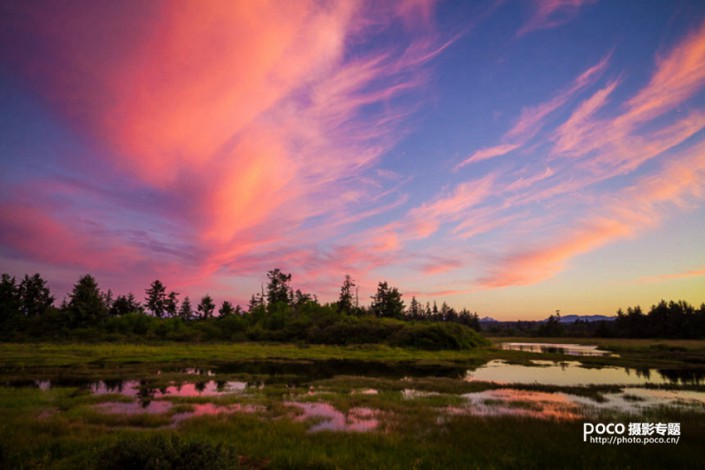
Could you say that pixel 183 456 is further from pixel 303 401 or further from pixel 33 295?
pixel 33 295

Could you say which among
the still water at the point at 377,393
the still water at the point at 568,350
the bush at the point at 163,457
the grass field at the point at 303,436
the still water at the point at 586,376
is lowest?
the still water at the point at 568,350

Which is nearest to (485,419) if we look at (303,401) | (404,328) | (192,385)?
(303,401)

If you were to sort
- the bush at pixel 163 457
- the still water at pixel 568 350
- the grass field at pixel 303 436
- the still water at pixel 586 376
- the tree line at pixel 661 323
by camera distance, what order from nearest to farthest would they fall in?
the bush at pixel 163 457 < the grass field at pixel 303 436 < the still water at pixel 586 376 < the still water at pixel 568 350 < the tree line at pixel 661 323

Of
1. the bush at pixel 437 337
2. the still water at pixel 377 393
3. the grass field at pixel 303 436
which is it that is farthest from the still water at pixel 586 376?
the bush at pixel 437 337

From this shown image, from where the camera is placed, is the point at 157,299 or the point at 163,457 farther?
the point at 157,299

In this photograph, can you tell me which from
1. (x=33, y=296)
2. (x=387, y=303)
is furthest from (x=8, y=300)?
(x=387, y=303)

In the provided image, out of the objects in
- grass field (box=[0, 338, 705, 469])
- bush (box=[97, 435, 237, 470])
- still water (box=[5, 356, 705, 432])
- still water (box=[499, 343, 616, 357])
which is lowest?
still water (box=[499, 343, 616, 357])

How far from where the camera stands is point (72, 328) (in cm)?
9344

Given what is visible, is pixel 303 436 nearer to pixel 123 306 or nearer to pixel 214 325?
pixel 214 325

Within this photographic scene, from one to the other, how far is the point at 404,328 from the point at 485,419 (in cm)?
6663

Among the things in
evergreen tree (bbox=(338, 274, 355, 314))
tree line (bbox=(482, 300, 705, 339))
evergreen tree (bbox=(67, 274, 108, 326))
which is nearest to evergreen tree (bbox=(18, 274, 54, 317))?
evergreen tree (bbox=(67, 274, 108, 326))

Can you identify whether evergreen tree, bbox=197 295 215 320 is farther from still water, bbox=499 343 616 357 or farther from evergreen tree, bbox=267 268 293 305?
still water, bbox=499 343 616 357

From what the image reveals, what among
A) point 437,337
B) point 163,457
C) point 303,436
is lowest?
point 437,337

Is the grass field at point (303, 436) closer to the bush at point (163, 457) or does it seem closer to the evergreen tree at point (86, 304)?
the bush at point (163, 457)
